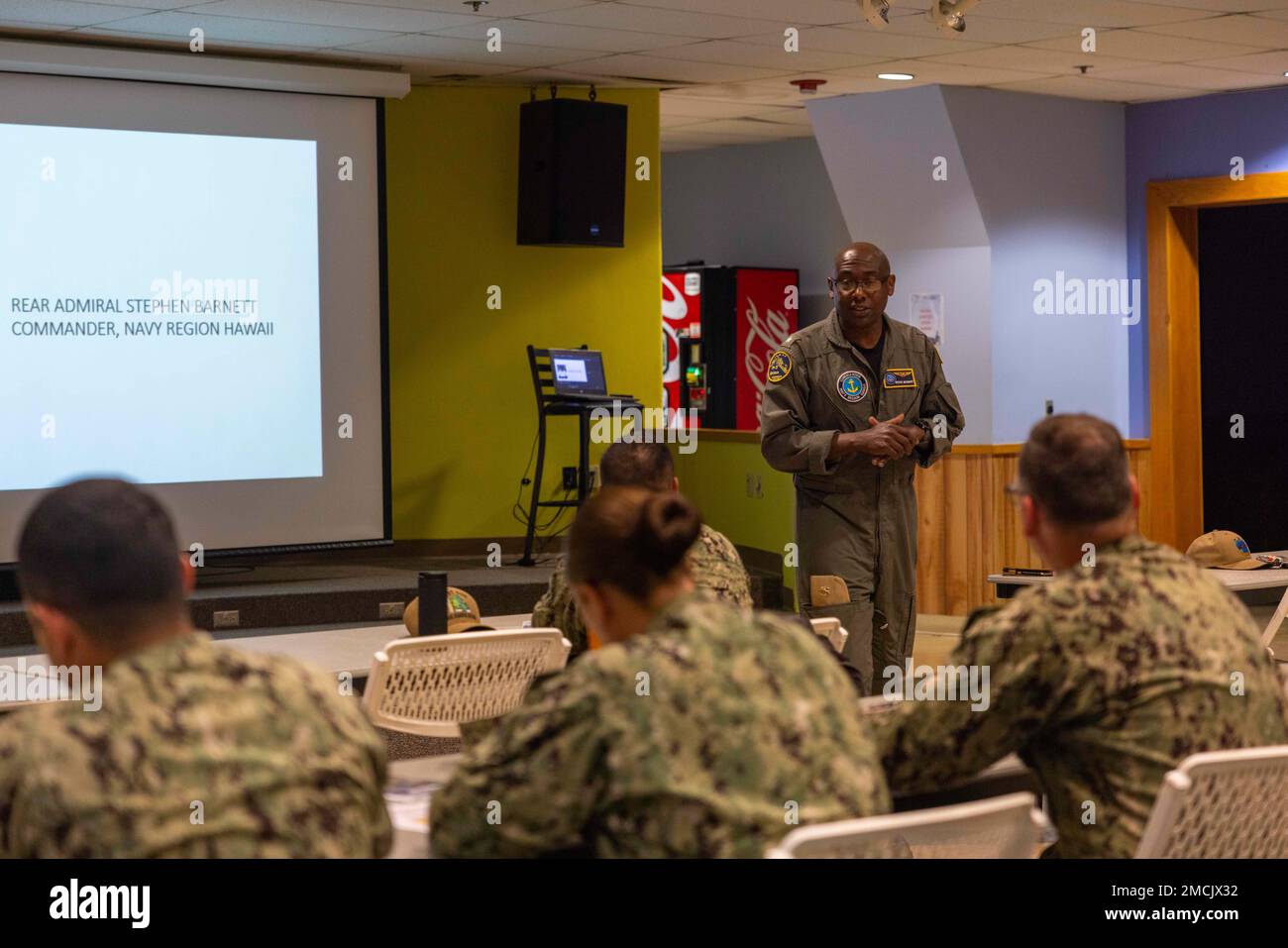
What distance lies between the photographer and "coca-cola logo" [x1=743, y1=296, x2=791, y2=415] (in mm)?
10953

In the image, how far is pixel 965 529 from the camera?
8.34 meters

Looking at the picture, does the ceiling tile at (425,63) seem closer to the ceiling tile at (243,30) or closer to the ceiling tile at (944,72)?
the ceiling tile at (243,30)

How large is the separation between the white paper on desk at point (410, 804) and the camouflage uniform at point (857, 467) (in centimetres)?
243

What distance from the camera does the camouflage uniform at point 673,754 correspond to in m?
1.73

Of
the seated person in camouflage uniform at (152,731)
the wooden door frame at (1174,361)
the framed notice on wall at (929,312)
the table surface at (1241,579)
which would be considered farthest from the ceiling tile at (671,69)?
the seated person in camouflage uniform at (152,731)

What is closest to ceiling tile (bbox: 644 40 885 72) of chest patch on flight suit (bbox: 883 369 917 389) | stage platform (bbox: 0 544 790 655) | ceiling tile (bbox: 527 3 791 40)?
ceiling tile (bbox: 527 3 791 40)

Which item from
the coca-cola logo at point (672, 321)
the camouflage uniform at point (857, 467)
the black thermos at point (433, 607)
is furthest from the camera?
the coca-cola logo at point (672, 321)

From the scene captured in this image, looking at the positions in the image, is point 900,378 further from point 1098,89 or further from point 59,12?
point 1098,89

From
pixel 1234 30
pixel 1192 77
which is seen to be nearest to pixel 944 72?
pixel 1192 77

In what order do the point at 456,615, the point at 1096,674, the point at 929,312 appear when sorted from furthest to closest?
the point at 929,312 < the point at 456,615 < the point at 1096,674

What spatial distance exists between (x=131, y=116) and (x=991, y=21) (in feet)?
11.4

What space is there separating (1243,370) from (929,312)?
193 centimetres
